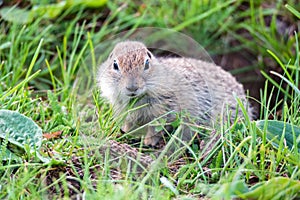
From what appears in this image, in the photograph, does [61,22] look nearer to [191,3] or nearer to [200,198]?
[191,3]

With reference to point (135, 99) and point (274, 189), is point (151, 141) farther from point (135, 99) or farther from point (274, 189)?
point (274, 189)

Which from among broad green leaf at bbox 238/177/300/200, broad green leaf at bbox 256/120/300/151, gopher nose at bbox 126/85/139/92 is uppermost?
gopher nose at bbox 126/85/139/92

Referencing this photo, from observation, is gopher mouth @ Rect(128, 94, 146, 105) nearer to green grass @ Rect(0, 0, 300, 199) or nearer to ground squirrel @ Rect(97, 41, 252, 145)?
ground squirrel @ Rect(97, 41, 252, 145)

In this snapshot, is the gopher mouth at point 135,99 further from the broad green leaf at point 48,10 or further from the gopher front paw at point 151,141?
the broad green leaf at point 48,10

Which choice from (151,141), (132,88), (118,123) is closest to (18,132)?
(118,123)

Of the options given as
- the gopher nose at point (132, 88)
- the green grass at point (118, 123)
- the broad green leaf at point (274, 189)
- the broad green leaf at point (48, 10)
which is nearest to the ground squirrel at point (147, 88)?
the gopher nose at point (132, 88)

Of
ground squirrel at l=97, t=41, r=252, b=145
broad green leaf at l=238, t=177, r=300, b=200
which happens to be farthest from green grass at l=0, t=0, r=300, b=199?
ground squirrel at l=97, t=41, r=252, b=145
